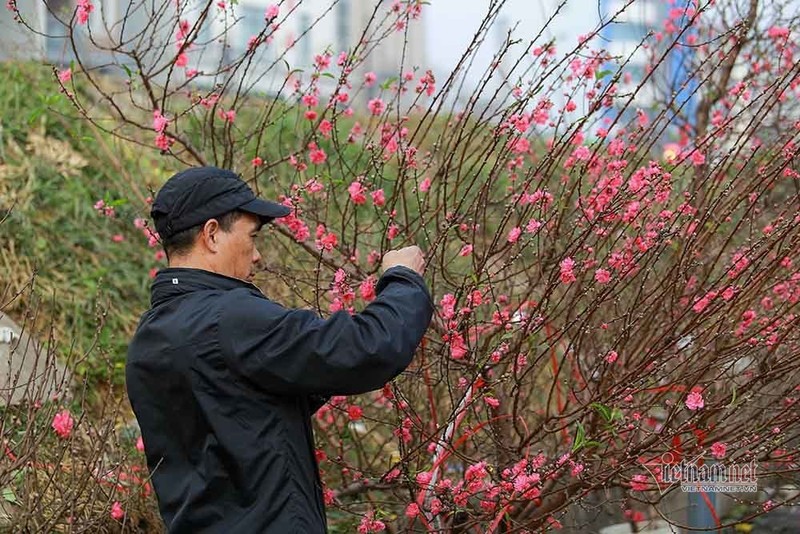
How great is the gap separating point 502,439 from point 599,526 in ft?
4.67

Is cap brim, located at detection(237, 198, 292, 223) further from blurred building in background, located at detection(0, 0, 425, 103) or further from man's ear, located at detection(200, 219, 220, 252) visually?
blurred building in background, located at detection(0, 0, 425, 103)

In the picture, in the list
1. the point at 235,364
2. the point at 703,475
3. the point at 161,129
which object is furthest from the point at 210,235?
the point at 703,475

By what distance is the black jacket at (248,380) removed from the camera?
216cm

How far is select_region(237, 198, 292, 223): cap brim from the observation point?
2.41m

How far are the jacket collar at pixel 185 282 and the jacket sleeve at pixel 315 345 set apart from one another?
0.14 m

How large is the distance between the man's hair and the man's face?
11mm

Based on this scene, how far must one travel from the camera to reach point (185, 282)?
234 cm

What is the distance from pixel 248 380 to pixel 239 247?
37cm

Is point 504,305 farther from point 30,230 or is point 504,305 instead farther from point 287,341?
point 30,230

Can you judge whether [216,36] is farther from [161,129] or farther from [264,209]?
[264,209]

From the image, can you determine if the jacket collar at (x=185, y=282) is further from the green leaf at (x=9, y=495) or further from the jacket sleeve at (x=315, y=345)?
the green leaf at (x=9, y=495)

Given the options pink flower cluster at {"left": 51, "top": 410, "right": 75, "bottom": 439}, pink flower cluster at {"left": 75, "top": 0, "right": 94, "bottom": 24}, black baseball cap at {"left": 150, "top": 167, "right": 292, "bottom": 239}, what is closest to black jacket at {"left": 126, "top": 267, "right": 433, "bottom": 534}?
black baseball cap at {"left": 150, "top": 167, "right": 292, "bottom": 239}

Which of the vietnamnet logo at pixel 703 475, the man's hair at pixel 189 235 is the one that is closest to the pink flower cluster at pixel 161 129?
the man's hair at pixel 189 235

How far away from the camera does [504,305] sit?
3.78 m
